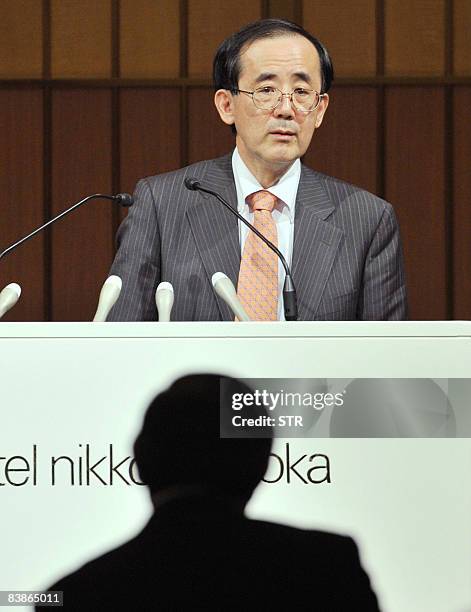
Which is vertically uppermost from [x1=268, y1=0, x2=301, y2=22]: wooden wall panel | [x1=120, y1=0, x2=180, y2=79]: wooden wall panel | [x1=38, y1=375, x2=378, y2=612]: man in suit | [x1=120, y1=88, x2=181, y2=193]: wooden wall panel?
[x1=268, y1=0, x2=301, y2=22]: wooden wall panel

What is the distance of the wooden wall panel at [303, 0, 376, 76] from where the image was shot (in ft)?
12.2

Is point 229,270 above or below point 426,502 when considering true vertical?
above

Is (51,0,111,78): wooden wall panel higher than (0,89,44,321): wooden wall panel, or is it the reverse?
(51,0,111,78): wooden wall panel

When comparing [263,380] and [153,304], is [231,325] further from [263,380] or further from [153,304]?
[153,304]

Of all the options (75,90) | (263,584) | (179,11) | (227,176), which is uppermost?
(179,11)

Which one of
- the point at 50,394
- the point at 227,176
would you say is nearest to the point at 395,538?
the point at 50,394

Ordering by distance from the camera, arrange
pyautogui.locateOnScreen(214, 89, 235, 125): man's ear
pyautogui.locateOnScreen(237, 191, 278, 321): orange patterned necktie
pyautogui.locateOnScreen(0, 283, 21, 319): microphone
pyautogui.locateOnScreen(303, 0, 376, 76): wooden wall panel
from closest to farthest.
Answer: pyautogui.locateOnScreen(0, 283, 21, 319): microphone
pyautogui.locateOnScreen(237, 191, 278, 321): orange patterned necktie
pyautogui.locateOnScreen(214, 89, 235, 125): man's ear
pyautogui.locateOnScreen(303, 0, 376, 76): wooden wall panel

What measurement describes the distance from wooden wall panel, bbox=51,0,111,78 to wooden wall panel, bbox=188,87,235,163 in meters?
0.34

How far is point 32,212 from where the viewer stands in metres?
3.80

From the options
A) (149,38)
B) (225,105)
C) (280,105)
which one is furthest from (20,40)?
(280,105)

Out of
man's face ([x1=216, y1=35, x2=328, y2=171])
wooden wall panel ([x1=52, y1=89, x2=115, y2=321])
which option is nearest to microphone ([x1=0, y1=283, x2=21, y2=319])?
man's face ([x1=216, y1=35, x2=328, y2=171])

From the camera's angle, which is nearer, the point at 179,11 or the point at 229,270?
the point at 229,270

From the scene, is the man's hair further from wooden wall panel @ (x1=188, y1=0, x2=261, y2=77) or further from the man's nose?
wooden wall panel @ (x1=188, y1=0, x2=261, y2=77)

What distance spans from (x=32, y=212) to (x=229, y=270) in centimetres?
212
